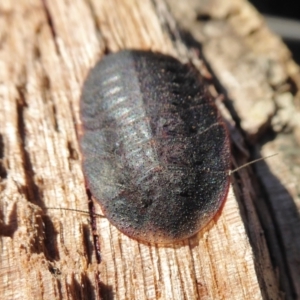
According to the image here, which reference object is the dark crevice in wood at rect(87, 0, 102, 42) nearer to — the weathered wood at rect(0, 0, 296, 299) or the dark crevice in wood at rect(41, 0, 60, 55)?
the weathered wood at rect(0, 0, 296, 299)

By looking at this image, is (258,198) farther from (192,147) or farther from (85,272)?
(85,272)

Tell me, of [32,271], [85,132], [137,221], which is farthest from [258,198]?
[32,271]

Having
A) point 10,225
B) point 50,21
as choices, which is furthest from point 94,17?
point 10,225

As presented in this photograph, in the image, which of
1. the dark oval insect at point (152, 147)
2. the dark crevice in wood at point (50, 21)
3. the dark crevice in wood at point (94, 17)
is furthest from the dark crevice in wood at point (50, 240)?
the dark crevice in wood at point (94, 17)

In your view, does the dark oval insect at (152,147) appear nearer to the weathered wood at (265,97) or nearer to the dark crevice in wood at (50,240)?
the dark crevice in wood at (50,240)

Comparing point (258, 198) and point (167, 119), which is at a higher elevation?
point (167, 119)

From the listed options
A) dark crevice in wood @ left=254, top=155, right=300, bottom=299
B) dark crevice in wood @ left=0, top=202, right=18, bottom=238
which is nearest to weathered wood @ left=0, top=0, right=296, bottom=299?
dark crevice in wood @ left=0, top=202, right=18, bottom=238
